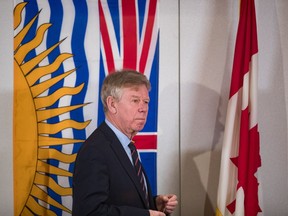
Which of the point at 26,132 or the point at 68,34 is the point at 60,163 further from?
the point at 68,34

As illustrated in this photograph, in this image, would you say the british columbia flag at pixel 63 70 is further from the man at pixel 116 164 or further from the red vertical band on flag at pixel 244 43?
the man at pixel 116 164

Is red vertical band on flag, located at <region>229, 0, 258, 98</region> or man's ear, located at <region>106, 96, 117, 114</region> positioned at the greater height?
red vertical band on flag, located at <region>229, 0, 258, 98</region>

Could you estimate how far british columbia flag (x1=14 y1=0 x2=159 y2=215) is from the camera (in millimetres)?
2234

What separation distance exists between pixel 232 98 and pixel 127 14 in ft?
3.25

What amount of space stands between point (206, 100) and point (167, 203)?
1.06 meters

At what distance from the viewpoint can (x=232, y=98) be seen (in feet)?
6.28

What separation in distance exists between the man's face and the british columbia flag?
34.8 inches

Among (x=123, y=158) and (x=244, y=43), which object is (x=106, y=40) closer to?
(x=244, y=43)

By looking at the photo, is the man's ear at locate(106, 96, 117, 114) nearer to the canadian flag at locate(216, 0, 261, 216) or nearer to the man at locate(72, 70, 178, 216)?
the man at locate(72, 70, 178, 216)

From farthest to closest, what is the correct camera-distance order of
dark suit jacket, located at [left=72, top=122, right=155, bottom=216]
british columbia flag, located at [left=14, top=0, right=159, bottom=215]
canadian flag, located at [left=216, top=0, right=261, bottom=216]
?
1. british columbia flag, located at [left=14, top=0, right=159, bottom=215]
2. canadian flag, located at [left=216, top=0, right=261, bottom=216]
3. dark suit jacket, located at [left=72, top=122, right=155, bottom=216]

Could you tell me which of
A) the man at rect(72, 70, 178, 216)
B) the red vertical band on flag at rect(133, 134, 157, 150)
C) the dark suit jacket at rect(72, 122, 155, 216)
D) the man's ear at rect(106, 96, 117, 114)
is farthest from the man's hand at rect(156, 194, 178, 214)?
the red vertical band on flag at rect(133, 134, 157, 150)

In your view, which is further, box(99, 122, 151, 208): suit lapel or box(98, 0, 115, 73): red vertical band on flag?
box(98, 0, 115, 73): red vertical band on flag

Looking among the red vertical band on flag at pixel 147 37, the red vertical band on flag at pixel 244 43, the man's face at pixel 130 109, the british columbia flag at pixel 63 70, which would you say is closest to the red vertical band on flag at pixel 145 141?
the british columbia flag at pixel 63 70

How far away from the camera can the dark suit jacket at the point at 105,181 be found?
1105 millimetres
